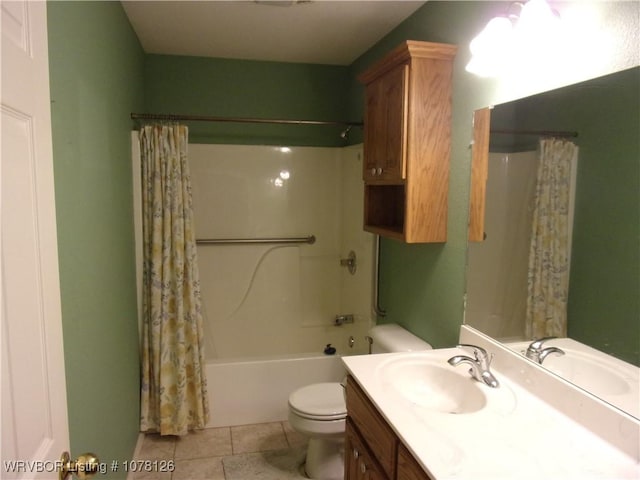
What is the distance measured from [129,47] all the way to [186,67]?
0.74 metres

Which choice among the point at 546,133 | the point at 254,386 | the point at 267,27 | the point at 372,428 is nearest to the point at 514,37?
the point at 546,133

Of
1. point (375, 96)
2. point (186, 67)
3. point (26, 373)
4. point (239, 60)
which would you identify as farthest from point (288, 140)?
point (26, 373)

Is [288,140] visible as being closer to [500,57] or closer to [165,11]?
[165,11]

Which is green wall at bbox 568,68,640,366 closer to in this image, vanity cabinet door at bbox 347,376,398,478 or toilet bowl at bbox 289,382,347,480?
vanity cabinet door at bbox 347,376,398,478

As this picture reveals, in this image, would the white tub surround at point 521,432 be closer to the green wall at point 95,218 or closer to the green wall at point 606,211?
the green wall at point 606,211

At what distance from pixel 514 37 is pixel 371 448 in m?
1.48

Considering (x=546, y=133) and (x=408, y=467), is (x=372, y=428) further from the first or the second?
(x=546, y=133)

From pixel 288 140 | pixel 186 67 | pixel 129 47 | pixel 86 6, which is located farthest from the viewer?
pixel 288 140

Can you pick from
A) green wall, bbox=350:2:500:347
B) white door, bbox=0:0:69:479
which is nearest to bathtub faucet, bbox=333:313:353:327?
green wall, bbox=350:2:500:347

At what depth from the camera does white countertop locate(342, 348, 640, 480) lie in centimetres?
100

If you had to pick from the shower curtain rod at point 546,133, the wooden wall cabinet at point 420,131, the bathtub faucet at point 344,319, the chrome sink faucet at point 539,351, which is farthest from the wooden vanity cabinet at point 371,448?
the bathtub faucet at point 344,319

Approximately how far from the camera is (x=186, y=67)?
10.1ft

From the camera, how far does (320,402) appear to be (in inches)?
88.9

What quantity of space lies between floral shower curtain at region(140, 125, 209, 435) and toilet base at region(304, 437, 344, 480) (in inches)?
30.8
